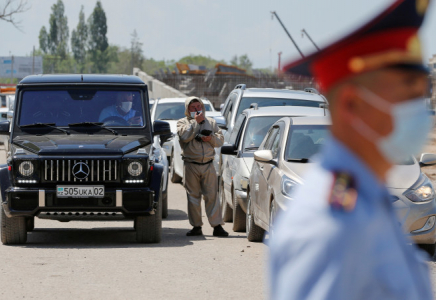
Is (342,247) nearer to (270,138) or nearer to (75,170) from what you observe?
(75,170)

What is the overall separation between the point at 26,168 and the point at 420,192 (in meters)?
4.39

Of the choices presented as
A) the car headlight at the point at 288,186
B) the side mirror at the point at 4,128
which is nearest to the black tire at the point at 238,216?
the car headlight at the point at 288,186

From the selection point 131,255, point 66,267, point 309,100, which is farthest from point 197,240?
point 309,100

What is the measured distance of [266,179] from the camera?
1027 cm

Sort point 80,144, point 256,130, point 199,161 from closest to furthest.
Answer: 1. point 80,144
2. point 199,161
3. point 256,130

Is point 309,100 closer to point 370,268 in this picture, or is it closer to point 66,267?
point 66,267

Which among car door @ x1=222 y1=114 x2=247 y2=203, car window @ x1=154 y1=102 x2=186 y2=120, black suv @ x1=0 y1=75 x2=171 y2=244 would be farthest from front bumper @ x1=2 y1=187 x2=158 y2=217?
car window @ x1=154 y1=102 x2=186 y2=120

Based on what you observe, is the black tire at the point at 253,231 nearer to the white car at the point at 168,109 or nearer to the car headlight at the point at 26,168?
the car headlight at the point at 26,168

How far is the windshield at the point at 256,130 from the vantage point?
1286 centimetres

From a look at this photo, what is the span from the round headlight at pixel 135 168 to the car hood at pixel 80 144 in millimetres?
175

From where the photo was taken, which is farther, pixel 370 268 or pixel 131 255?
pixel 131 255

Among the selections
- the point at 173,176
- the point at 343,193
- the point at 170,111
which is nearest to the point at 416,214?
the point at 343,193

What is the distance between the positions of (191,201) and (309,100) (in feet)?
14.8

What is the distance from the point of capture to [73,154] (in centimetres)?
1038
